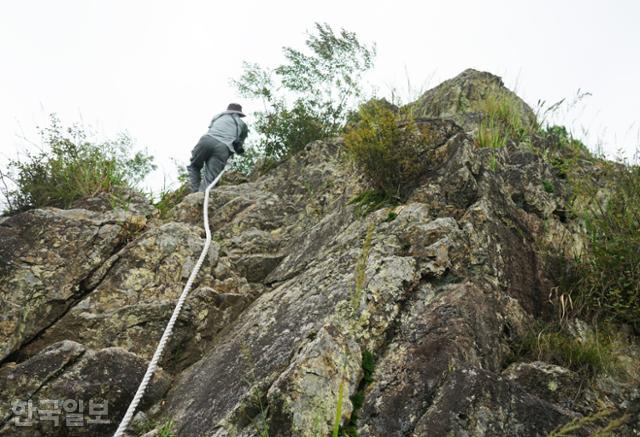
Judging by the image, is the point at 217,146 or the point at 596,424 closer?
the point at 596,424

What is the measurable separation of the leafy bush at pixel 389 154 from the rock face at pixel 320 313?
0.23 m

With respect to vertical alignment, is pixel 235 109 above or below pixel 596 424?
above

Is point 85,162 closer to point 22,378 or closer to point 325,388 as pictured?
point 22,378

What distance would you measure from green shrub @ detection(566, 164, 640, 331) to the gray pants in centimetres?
636

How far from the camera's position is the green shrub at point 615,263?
4.33 m

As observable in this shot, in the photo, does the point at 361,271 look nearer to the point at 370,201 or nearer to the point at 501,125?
the point at 370,201

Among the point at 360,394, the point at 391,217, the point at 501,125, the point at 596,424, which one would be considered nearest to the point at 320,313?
the point at 360,394

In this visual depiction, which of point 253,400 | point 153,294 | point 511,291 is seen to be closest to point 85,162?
point 153,294

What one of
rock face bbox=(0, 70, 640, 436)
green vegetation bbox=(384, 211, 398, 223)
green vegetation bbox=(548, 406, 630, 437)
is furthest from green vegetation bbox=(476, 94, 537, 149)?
green vegetation bbox=(548, 406, 630, 437)

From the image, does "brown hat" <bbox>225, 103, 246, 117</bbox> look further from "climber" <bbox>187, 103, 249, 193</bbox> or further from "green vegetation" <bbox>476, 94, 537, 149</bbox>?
"green vegetation" <bbox>476, 94, 537, 149</bbox>

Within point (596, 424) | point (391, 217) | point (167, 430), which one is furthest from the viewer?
point (391, 217)

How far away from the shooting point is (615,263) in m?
4.44

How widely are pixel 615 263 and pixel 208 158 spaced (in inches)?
278

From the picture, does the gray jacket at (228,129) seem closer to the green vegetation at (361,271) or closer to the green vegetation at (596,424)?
Result: the green vegetation at (596,424)
